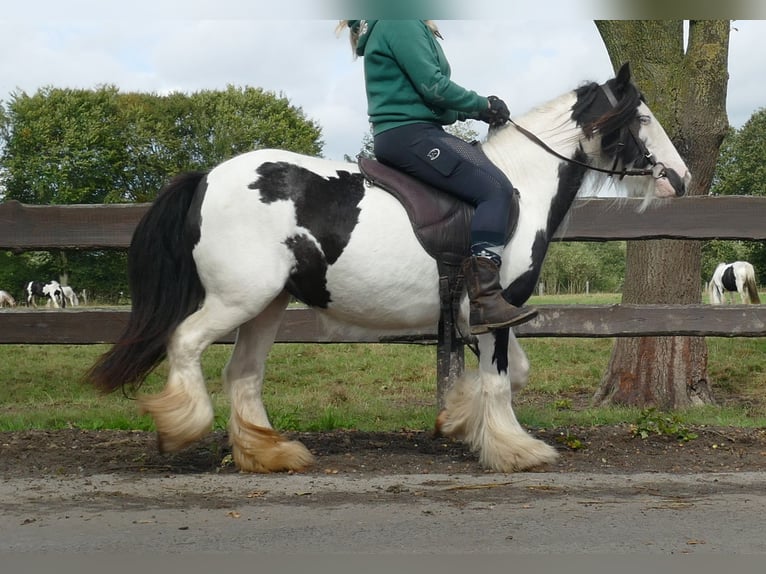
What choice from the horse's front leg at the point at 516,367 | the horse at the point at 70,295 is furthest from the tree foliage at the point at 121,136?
the horse's front leg at the point at 516,367

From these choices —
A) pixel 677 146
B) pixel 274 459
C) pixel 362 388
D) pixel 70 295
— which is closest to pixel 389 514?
pixel 274 459

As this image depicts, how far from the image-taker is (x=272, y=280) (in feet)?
16.1

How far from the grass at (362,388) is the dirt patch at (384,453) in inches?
Answer: 20.0

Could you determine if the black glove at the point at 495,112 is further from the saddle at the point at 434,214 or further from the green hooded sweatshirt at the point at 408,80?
the saddle at the point at 434,214

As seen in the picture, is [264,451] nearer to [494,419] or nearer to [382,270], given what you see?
[382,270]

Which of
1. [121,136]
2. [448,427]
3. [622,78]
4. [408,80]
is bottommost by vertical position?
[448,427]

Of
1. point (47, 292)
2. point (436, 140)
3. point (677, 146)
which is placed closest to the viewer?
point (436, 140)

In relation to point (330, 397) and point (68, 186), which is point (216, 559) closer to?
point (330, 397)

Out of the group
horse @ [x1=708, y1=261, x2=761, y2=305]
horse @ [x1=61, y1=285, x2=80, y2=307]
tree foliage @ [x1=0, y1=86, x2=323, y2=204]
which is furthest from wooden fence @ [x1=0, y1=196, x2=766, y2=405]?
tree foliage @ [x1=0, y1=86, x2=323, y2=204]

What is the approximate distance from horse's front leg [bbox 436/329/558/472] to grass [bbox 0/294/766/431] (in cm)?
121

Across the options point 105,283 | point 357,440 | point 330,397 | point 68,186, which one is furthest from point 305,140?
point 357,440

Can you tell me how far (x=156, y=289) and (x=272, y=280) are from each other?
2.24ft

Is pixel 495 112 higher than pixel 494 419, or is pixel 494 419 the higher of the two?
pixel 495 112

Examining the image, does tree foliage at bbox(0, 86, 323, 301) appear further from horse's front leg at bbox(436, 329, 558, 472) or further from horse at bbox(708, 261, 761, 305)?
horse's front leg at bbox(436, 329, 558, 472)
